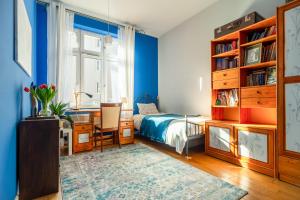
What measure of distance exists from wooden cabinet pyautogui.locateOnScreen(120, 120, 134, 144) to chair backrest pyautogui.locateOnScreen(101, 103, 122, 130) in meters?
0.25

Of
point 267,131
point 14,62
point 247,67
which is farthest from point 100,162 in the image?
point 247,67

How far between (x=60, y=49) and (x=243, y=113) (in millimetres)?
3610

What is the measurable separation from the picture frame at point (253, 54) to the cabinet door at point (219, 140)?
39.7 inches

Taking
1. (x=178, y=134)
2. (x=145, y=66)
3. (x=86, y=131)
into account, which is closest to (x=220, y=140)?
(x=178, y=134)

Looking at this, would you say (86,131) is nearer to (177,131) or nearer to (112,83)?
(112,83)

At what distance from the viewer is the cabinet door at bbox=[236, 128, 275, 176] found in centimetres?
196

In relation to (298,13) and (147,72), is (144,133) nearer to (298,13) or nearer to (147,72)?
(147,72)

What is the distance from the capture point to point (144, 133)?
3.53 m

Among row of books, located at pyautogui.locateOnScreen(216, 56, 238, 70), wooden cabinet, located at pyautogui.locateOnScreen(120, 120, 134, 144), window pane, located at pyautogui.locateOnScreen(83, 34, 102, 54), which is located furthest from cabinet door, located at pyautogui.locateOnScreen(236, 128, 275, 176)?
window pane, located at pyautogui.locateOnScreen(83, 34, 102, 54)

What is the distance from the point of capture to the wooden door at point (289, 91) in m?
1.74

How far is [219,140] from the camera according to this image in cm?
254

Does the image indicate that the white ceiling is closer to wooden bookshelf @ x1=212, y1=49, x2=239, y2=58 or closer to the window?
the window

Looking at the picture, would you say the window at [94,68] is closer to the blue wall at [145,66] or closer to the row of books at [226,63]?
the blue wall at [145,66]

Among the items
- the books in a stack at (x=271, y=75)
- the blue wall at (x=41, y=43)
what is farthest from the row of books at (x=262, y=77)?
the blue wall at (x=41, y=43)
